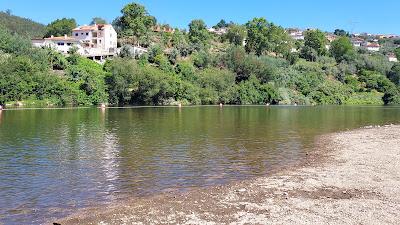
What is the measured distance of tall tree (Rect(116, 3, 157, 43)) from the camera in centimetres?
16638

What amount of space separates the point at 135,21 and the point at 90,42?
18.7 meters

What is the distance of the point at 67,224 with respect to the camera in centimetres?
1540

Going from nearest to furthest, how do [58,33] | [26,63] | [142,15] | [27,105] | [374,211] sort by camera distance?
[374,211]
[27,105]
[26,63]
[142,15]
[58,33]

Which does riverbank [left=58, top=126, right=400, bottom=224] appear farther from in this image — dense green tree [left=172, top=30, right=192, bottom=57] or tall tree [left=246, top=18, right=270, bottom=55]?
tall tree [left=246, top=18, right=270, bottom=55]

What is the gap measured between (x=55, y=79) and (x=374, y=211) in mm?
105645

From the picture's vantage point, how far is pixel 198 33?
611ft

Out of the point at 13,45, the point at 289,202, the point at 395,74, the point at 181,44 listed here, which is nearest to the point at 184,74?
the point at 181,44

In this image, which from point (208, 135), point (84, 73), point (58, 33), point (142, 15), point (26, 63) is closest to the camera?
point (208, 135)

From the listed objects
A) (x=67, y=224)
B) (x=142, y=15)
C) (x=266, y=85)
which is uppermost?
(x=142, y=15)

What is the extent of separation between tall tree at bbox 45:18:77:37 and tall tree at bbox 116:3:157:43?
30429 mm

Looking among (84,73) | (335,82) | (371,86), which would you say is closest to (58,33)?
(84,73)

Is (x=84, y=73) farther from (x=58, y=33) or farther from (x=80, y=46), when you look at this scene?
(x=58, y=33)

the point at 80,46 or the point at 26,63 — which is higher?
the point at 80,46

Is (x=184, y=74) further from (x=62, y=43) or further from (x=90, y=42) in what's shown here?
(x=62, y=43)
